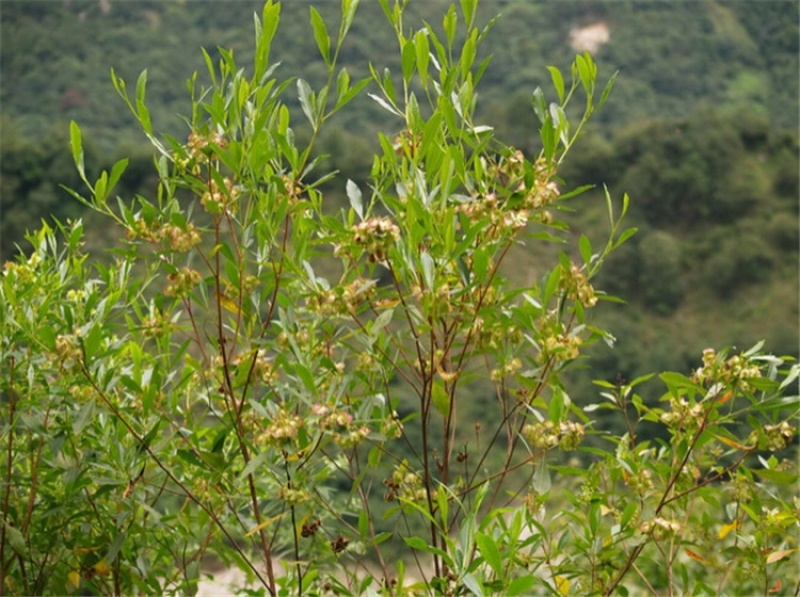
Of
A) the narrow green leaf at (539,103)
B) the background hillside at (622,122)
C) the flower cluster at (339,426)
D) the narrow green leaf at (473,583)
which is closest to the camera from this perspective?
the narrow green leaf at (473,583)

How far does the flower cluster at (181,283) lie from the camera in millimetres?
956

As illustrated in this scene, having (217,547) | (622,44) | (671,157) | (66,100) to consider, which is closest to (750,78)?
(622,44)

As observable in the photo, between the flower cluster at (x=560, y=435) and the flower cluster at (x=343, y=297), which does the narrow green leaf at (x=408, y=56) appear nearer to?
the flower cluster at (x=343, y=297)

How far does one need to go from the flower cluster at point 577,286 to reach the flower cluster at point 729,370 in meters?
0.12

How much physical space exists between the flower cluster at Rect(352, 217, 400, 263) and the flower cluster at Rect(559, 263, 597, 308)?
189mm

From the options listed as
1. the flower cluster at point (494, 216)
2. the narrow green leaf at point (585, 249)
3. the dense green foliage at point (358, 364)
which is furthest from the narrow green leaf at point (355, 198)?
the narrow green leaf at point (585, 249)

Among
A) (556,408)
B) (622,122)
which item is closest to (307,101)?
(556,408)

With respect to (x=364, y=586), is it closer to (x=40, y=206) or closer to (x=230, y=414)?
(x=230, y=414)

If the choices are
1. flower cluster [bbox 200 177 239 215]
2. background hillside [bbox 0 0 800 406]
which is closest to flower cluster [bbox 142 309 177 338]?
flower cluster [bbox 200 177 239 215]

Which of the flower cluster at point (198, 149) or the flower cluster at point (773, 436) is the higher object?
the flower cluster at point (198, 149)

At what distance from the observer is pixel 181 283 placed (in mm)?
956

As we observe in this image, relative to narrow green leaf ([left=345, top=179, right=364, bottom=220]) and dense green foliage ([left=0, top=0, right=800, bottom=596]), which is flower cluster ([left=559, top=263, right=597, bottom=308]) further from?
narrow green leaf ([left=345, top=179, right=364, bottom=220])

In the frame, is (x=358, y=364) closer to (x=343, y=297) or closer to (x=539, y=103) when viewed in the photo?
(x=343, y=297)

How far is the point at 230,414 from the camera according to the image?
957mm
